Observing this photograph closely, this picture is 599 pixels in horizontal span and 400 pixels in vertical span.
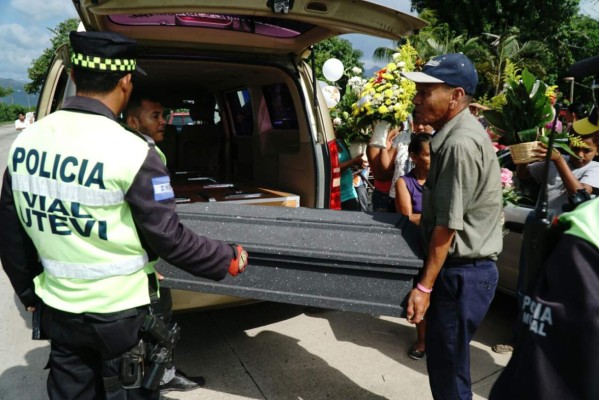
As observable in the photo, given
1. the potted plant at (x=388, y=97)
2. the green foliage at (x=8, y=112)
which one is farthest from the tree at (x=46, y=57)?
the potted plant at (x=388, y=97)

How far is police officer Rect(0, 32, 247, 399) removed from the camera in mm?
1604

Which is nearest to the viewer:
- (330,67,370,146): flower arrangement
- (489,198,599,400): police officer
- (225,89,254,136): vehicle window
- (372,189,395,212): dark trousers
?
(489,198,599,400): police officer

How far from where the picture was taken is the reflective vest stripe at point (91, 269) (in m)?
1.66

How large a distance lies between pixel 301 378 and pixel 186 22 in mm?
2381

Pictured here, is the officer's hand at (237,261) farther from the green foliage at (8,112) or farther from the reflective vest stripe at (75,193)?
the green foliage at (8,112)

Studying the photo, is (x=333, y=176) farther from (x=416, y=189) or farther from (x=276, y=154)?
(x=276, y=154)

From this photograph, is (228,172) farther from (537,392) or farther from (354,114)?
(537,392)

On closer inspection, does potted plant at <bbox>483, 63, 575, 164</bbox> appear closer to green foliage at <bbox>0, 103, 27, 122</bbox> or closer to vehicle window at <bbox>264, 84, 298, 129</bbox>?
vehicle window at <bbox>264, 84, 298, 129</bbox>

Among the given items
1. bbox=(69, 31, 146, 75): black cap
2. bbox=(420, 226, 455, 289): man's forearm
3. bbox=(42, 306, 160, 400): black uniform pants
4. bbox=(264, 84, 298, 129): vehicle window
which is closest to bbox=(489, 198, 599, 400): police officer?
bbox=(420, 226, 455, 289): man's forearm

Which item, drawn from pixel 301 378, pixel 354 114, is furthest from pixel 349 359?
pixel 354 114

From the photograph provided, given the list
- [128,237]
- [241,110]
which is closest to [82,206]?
[128,237]

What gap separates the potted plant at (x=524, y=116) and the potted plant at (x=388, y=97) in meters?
0.50

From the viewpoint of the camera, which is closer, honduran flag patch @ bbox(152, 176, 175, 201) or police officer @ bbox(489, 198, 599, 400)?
police officer @ bbox(489, 198, 599, 400)

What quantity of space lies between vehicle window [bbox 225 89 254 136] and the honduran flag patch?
3.64 meters
